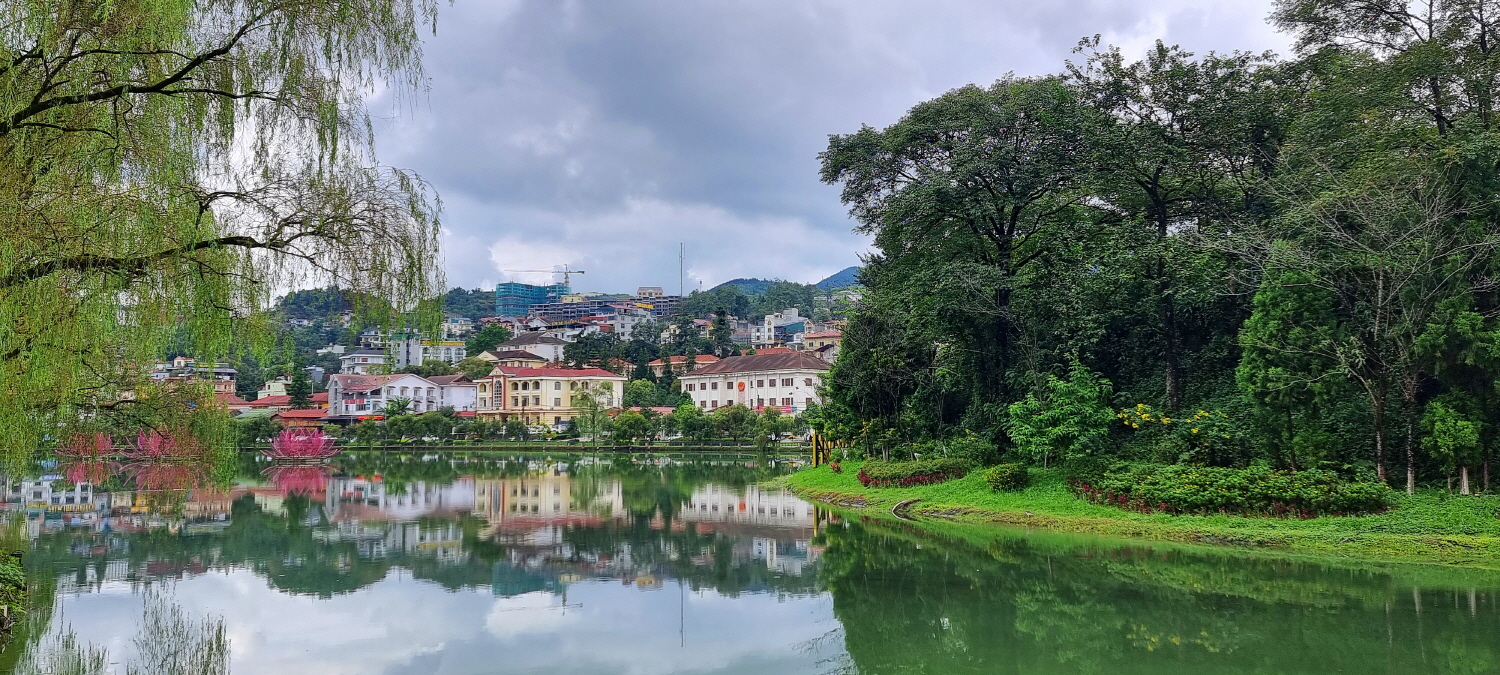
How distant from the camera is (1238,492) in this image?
1502 cm

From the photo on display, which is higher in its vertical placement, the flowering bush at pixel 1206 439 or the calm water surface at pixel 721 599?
the flowering bush at pixel 1206 439

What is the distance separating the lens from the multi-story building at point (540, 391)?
66.7 metres

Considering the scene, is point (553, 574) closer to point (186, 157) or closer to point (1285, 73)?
point (186, 157)

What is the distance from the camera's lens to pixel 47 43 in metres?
5.64

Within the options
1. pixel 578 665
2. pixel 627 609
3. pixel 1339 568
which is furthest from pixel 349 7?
pixel 1339 568

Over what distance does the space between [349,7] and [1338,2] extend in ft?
65.5

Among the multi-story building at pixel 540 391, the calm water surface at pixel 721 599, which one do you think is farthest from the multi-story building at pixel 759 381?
the calm water surface at pixel 721 599

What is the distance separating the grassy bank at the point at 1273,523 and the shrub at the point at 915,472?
1.00 metres

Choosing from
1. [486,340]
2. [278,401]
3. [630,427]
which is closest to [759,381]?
[630,427]

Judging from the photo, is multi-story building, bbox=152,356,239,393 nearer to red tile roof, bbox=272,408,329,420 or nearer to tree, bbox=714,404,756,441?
tree, bbox=714,404,756,441

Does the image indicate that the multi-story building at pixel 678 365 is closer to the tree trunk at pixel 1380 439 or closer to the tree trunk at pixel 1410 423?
the tree trunk at pixel 1380 439

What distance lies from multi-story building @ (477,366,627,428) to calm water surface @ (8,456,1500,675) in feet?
157

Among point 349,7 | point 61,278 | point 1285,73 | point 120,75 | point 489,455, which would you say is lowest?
point 489,455

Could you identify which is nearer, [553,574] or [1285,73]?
[553,574]
